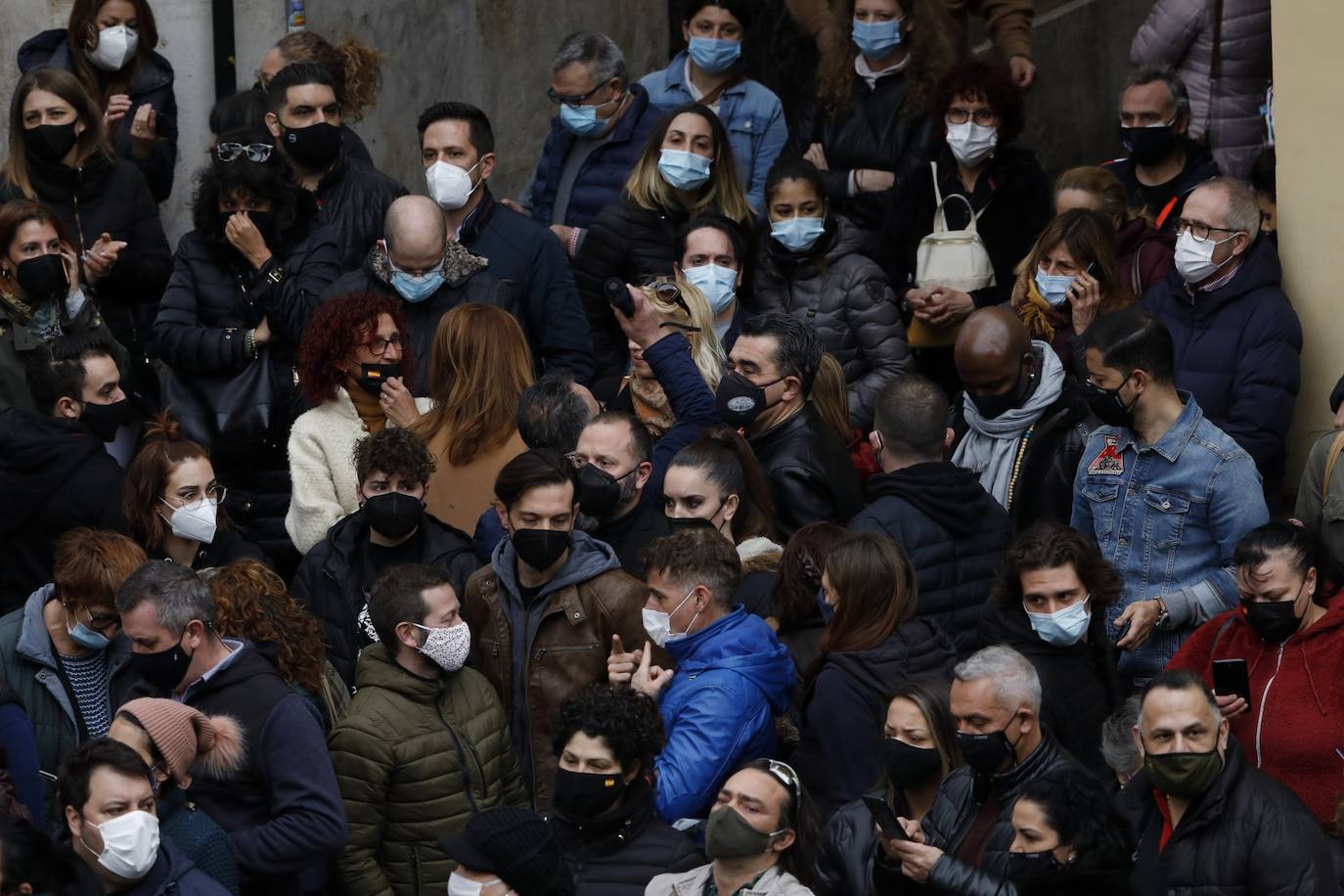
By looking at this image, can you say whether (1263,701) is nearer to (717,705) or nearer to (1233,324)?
(717,705)

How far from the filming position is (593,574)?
7.86 m

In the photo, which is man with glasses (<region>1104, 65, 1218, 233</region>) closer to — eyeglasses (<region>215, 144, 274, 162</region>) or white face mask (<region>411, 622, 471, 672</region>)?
eyeglasses (<region>215, 144, 274, 162</region>)

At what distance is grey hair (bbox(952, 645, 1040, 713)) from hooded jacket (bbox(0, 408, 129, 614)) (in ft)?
11.1

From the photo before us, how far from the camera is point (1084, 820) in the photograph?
6543 millimetres

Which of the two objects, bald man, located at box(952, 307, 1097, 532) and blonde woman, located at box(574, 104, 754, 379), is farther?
blonde woman, located at box(574, 104, 754, 379)

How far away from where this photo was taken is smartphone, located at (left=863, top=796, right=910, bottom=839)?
674cm

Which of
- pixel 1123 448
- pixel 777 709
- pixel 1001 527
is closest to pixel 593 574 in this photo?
pixel 777 709

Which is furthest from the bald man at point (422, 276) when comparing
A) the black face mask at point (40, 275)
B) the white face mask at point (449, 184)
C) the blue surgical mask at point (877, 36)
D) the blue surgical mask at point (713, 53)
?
the blue surgical mask at point (877, 36)

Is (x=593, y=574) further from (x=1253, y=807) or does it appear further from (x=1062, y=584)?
(x=1253, y=807)

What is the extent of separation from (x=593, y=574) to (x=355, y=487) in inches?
59.3

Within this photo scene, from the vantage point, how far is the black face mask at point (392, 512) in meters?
8.19

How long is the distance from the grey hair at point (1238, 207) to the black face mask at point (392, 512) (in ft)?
11.0

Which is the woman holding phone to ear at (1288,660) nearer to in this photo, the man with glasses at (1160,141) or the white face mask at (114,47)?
the man with glasses at (1160,141)

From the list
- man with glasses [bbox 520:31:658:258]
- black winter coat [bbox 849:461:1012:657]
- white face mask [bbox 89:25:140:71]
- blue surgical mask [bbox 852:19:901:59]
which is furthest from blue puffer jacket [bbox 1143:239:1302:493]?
white face mask [bbox 89:25:140:71]
